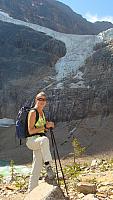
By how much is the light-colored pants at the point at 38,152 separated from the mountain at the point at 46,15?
243 feet

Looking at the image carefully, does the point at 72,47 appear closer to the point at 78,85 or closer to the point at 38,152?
the point at 78,85

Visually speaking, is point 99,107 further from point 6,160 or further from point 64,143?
point 6,160

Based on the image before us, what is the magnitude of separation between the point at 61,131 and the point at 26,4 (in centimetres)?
4440

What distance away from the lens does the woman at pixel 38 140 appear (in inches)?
337

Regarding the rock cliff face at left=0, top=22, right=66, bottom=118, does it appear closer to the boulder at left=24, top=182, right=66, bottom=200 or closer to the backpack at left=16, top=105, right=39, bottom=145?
the backpack at left=16, top=105, right=39, bottom=145

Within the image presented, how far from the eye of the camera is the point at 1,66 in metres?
63.4

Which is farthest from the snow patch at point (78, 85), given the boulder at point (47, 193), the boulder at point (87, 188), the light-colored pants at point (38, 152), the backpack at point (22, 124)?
the boulder at point (47, 193)

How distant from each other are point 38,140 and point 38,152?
347 mm

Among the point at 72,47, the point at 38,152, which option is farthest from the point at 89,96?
the point at 38,152

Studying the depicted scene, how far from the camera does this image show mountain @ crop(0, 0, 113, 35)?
272 ft

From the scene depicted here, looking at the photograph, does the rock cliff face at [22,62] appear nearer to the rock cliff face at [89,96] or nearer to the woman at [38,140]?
the rock cliff face at [89,96]

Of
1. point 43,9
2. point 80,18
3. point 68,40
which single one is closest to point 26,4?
point 43,9

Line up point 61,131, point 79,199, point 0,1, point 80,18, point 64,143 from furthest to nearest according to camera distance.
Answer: point 80,18 < point 0,1 < point 61,131 < point 64,143 < point 79,199

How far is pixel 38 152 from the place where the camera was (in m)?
8.91
